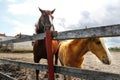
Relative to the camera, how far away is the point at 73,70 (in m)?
3.99

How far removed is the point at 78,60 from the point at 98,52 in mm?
1346

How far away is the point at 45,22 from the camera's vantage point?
7.64 m

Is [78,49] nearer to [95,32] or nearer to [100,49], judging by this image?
[100,49]

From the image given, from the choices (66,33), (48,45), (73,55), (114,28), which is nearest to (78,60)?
(73,55)

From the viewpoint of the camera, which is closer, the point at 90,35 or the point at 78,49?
the point at 90,35

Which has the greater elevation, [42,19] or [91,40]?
[42,19]

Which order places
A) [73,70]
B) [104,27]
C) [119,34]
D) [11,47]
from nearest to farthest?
1. [119,34]
2. [104,27]
3. [73,70]
4. [11,47]

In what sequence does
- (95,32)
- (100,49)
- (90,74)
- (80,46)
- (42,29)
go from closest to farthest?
1. (95,32)
2. (90,74)
3. (100,49)
4. (80,46)
5. (42,29)

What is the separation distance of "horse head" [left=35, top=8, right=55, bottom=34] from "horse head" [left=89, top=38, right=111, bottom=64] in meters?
2.59

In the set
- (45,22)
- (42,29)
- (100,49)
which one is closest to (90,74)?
(100,49)

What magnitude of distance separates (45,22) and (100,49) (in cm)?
327

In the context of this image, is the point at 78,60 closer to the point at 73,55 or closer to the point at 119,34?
the point at 73,55

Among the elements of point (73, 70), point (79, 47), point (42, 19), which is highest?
point (42, 19)

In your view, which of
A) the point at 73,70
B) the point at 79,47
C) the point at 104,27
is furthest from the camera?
the point at 79,47
